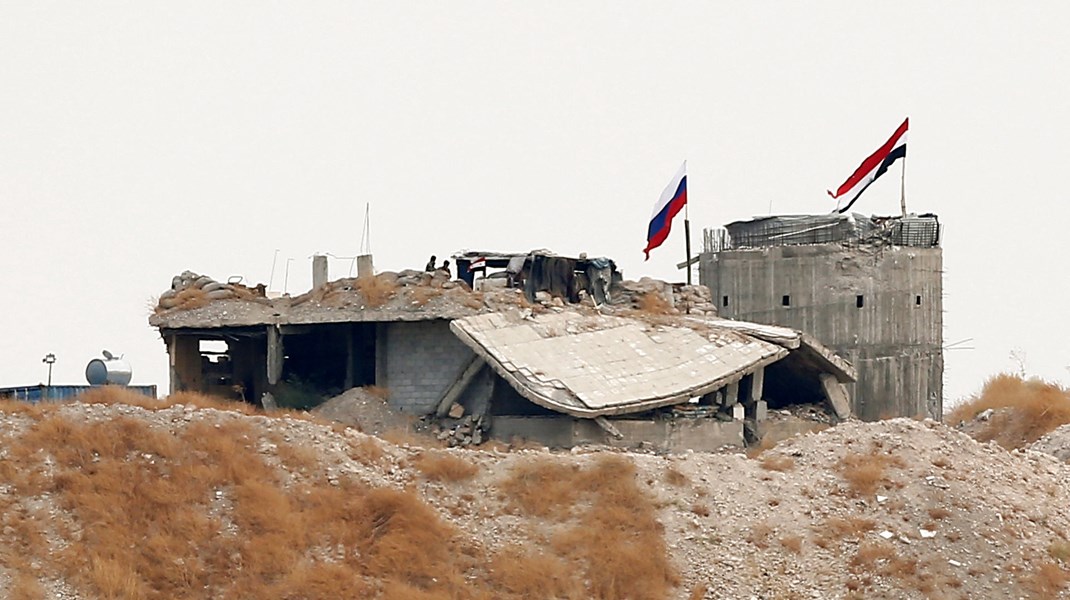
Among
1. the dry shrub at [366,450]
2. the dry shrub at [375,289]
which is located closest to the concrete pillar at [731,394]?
the dry shrub at [375,289]

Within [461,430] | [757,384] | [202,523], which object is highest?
[757,384]

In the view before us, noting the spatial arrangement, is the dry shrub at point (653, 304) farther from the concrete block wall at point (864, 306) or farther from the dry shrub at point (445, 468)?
the dry shrub at point (445, 468)

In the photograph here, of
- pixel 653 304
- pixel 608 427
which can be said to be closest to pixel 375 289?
pixel 608 427

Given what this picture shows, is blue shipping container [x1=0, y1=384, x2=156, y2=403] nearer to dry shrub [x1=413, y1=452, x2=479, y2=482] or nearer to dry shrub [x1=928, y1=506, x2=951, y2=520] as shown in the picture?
dry shrub [x1=413, y1=452, x2=479, y2=482]

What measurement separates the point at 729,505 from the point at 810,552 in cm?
145

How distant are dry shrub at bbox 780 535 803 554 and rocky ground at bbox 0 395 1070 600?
30 millimetres

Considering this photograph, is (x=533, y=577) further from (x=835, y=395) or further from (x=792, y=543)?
(x=835, y=395)

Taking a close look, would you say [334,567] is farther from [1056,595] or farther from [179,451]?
[1056,595]

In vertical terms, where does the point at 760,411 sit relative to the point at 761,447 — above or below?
above

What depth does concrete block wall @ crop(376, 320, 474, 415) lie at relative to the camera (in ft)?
95.6

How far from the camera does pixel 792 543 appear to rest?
842 inches

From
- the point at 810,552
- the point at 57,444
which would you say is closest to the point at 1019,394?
the point at 810,552

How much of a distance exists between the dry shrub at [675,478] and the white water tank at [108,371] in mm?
12189

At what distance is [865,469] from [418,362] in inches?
367
